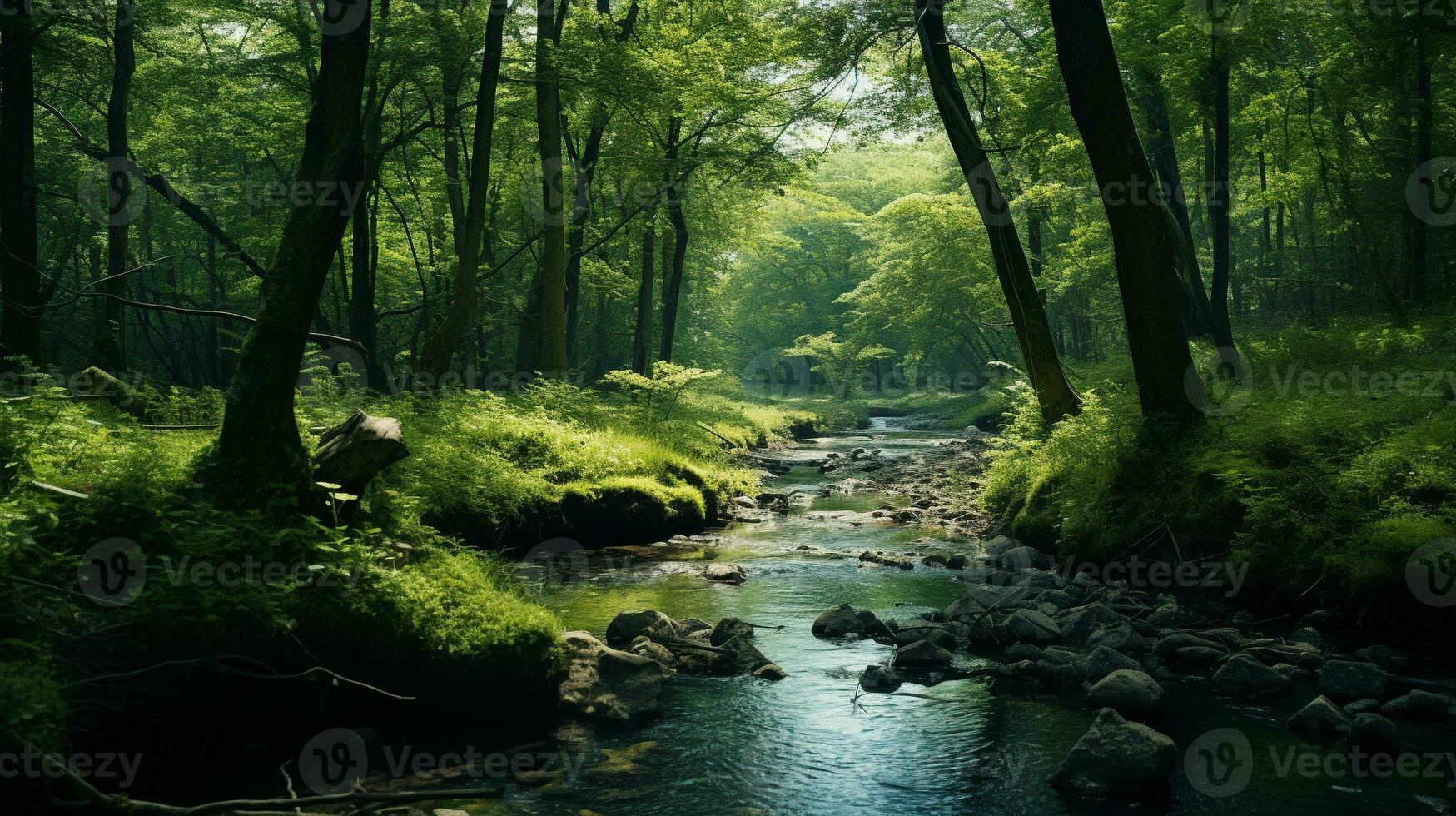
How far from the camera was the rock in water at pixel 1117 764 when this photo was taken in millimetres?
4602

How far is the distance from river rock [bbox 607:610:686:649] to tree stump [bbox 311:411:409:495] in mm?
2217

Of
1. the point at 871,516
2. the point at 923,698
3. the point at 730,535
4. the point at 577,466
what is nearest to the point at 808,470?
the point at 871,516

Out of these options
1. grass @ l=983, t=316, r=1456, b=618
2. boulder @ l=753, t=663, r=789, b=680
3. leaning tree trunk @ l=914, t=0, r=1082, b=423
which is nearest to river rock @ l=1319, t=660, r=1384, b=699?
grass @ l=983, t=316, r=1456, b=618

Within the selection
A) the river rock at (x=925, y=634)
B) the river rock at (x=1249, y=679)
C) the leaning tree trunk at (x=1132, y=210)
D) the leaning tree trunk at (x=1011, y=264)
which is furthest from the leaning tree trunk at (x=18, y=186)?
the river rock at (x=1249, y=679)

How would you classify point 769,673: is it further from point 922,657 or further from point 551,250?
point 551,250

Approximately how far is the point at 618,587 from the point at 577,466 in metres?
2.95

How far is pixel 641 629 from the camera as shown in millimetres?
7297

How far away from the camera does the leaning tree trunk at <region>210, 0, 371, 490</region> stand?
19.4 feet

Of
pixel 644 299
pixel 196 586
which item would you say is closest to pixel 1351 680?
pixel 196 586

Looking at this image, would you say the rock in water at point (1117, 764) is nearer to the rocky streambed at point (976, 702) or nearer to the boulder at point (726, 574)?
the rocky streambed at point (976, 702)

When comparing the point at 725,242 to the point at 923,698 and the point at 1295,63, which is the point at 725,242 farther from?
the point at 923,698

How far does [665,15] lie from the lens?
20.5 meters

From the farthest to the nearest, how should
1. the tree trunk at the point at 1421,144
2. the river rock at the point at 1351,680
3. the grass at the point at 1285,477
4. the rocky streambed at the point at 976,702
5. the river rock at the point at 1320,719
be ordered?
the tree trunk at the point at 1421,144 < the grass at the point at 1285,477 < the river rock at the point at 1351,680 < the river rock at the point at 1320,719 < the rocky streambed at the point at 976,702

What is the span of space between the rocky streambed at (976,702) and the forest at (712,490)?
0.13 ft
